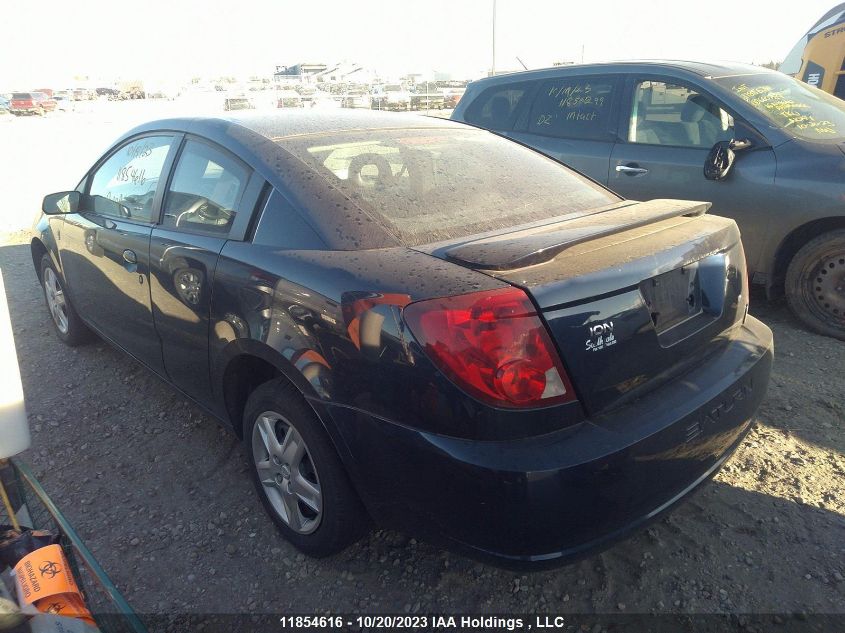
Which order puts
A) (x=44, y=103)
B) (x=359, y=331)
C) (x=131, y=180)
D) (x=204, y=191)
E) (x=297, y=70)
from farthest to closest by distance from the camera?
(x=297, y=70) → (x=44, y=103) → (x=131, y=180) → (x=204, y=191) → (x=359, y=331)

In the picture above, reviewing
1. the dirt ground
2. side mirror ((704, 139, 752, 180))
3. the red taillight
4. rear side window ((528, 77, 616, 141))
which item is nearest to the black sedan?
the red taillight

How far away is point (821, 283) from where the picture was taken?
398 cm

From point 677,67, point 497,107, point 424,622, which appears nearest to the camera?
point 424,622

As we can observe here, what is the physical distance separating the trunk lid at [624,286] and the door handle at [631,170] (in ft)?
7.87

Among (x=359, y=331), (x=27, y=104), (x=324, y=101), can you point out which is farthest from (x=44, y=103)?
(x=359, y=331)

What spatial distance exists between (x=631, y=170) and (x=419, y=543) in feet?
11.0

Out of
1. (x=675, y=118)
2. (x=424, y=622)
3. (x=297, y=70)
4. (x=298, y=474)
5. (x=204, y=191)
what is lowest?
(x=424, y=622)

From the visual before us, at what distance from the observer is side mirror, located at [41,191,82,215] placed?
365 cm

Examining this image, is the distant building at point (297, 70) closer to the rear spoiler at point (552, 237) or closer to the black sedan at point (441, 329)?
the black sedan at point (441, 329)

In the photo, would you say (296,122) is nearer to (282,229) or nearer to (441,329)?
(282,229)

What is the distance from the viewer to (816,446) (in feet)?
9.43

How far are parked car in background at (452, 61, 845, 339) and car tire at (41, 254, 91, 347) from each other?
12.6 ft

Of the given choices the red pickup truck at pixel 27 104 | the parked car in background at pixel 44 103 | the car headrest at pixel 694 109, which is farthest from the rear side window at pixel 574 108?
the parked car in background at pixel 44 103

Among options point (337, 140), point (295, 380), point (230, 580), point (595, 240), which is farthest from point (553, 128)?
point (230, 580)
